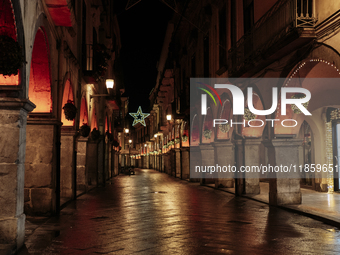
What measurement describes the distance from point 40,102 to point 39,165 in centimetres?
156

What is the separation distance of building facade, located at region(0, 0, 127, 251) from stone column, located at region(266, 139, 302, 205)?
246 inches

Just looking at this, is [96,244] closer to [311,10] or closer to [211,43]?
[311,10]

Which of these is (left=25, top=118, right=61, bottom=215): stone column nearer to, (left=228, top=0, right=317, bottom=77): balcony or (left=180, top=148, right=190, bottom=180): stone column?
(left=228, top=0, right=317, bottom=77): balcony

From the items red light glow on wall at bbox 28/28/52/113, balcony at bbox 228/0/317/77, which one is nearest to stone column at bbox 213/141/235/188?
balcony at bbox 228/0/317/77

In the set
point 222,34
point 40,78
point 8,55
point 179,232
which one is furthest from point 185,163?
point 8,55

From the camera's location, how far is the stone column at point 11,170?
6.12 meters

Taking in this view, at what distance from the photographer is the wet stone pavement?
6258 millimetres

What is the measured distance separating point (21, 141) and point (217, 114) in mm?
13017

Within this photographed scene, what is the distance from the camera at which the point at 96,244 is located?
21.8ft

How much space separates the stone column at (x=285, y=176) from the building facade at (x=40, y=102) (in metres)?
6.24

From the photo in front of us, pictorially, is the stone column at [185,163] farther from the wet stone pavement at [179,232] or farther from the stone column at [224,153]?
the wet stone pavement at [179,232]

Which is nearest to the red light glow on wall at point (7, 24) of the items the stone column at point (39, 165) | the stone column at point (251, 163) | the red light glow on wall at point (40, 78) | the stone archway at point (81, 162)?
the red light glow on wall at point (40, 78)

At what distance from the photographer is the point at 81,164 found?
54.0 feet

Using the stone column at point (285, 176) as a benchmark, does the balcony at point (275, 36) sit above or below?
above
